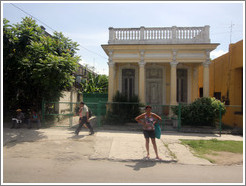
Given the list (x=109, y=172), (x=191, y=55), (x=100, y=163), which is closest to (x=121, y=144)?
(x=100, y=163)

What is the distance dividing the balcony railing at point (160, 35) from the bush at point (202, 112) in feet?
12.5

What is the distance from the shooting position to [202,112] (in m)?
10.0

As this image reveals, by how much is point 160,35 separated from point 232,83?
17.7 feet

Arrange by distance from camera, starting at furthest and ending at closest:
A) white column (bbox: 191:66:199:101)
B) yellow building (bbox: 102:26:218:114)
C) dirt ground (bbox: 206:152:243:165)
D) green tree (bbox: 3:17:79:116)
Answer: white column (bbox: 191:66:199:101) < yellow building (bbox: 102:26:218:114) < green tree (bbox: 3:17:79:116) < dirt ground (bbox: 206:152:243:165)

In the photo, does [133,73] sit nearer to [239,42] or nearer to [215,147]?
[239,42]

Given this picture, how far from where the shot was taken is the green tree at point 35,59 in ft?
28.3

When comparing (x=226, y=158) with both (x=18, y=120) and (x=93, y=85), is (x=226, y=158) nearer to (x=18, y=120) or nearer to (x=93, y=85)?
(x=18, y=120)

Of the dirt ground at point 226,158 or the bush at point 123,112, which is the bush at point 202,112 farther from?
the dirt ground at point 226,158

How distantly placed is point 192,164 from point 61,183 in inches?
134

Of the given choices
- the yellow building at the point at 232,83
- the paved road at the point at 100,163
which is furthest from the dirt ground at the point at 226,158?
the yellow building at the point at 232,83

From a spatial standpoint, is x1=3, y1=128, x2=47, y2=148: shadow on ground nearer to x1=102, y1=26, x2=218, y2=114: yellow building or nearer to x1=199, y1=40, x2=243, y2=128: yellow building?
x1=102, y1=26, x2=218, y2=114: yellow building

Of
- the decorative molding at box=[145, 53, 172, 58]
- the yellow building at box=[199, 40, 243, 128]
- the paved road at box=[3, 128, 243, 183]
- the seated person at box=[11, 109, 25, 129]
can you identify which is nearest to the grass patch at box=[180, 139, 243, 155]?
the paved road at box=[3, 128, 243, 183]

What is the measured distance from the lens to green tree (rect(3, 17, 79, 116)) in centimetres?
862

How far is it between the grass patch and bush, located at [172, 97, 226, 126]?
2.17 metres
